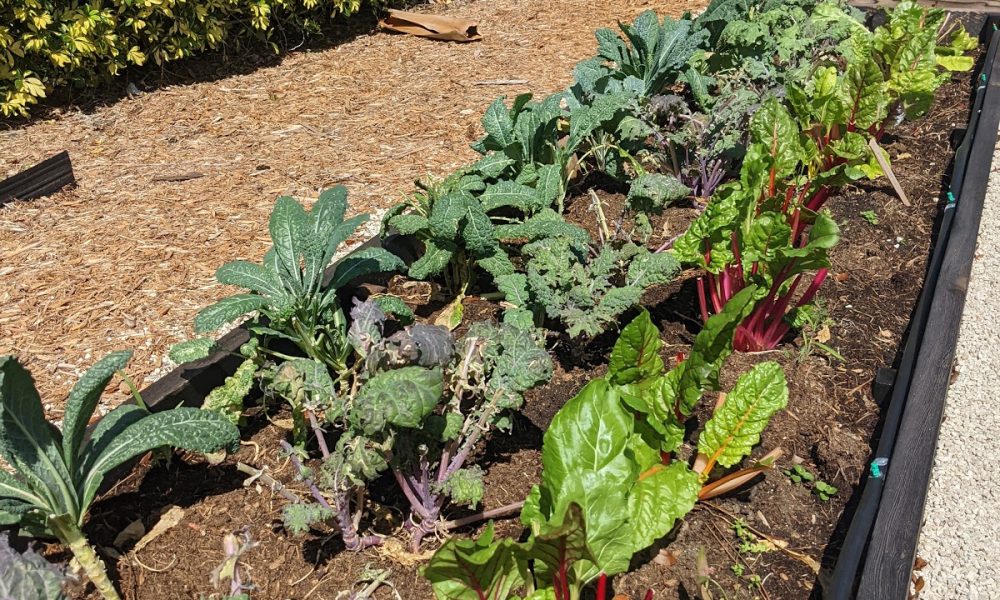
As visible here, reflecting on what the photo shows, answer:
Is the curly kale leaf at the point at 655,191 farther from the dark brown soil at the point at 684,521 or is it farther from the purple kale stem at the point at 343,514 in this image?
the purple kale stem at the point at 343,514

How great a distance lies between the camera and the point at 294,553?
2.21 metres

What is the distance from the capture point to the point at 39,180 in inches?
162

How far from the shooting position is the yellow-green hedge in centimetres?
483

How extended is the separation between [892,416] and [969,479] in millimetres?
533

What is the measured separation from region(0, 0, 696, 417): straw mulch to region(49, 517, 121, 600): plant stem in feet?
3.59

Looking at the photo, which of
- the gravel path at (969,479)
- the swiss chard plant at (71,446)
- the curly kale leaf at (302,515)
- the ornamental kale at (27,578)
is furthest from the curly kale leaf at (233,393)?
the gravel path at (969,479)

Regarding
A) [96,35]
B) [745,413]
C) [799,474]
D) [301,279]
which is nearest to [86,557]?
[301,279]

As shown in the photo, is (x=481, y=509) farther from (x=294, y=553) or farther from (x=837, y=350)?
(x=837, y=350)

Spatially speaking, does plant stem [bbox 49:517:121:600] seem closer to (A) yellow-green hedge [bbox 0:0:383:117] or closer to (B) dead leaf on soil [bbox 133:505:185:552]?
(B) dead leaf on soil [bbox 133:505:185:552]

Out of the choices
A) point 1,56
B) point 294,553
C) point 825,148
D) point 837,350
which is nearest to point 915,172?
point 825,148

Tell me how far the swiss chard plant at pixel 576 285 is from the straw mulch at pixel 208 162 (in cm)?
147

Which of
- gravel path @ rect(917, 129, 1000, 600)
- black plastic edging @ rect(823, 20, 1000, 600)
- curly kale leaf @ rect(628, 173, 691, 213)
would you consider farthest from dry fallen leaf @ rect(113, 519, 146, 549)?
gravel path @ rect(917, 129, 1000, 600)

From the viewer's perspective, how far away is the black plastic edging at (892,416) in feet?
6.72

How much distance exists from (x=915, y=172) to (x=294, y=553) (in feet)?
13.1
